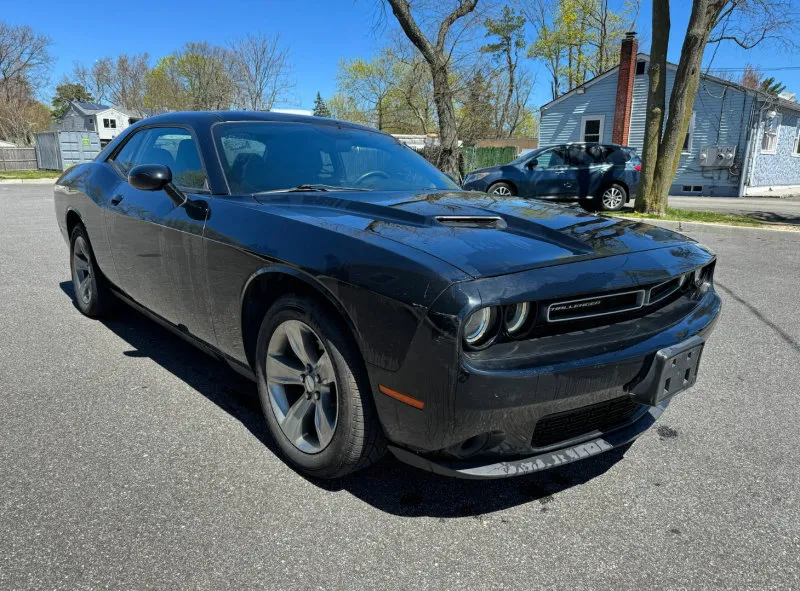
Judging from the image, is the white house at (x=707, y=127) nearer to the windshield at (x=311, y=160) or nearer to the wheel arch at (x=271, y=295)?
the windshield at (x=311, y=160)

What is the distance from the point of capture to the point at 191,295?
298 centimetres

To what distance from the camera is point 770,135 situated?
851 inches

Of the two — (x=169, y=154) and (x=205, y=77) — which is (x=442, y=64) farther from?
(x=205, y=77)

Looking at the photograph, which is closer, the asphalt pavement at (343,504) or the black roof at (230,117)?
the asphalt pavement at (343,504)

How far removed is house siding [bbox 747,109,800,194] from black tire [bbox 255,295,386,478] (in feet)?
74.7

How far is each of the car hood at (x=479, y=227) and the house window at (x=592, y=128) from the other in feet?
72.8

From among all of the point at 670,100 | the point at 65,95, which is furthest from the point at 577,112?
the point at 65,95

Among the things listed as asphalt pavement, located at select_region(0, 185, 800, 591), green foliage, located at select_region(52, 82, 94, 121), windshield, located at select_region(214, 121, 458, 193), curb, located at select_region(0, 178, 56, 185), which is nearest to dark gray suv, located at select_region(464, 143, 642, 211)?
windshield, located at select_region(214, 121, 458, 193)

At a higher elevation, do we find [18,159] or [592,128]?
[592,128]

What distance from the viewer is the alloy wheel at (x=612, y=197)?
13.7 meters

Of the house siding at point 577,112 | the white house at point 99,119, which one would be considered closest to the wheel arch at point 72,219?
the house siding at point 577,112

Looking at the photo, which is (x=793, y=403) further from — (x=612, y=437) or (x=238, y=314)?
(x=238, y=314)

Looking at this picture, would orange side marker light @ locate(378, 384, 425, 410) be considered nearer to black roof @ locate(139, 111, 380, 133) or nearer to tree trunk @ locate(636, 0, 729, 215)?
black roof @ locate(139, 111, 380, 133)

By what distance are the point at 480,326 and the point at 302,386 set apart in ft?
3.05
